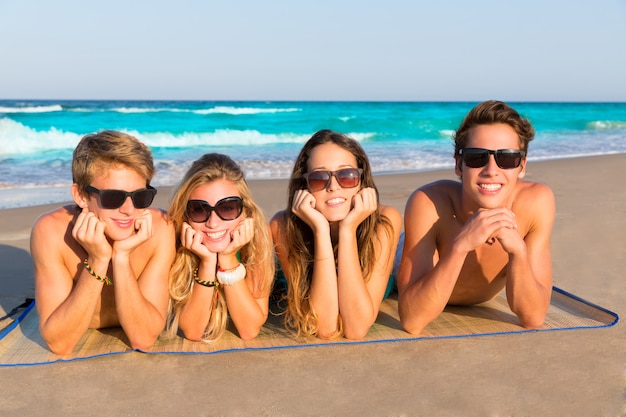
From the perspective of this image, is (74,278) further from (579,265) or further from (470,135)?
(579,265)

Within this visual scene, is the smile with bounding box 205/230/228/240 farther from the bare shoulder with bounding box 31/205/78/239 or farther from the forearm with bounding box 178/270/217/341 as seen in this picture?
the bare shoulder with bounding box 31/205/78/239

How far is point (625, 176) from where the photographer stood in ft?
39.0

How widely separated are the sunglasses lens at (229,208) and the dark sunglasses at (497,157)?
4.89 ft

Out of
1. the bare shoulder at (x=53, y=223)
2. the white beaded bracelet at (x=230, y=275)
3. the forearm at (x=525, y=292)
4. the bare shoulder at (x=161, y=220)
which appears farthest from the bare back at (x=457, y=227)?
the bare shoulder at (x=53, y=223)

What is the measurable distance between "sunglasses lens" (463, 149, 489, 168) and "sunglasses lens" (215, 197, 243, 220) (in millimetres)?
1473

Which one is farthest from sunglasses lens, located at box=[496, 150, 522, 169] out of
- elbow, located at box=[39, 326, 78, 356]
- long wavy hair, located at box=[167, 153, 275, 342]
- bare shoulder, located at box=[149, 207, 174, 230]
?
elbow, located at box=[39, 326, 78, 356]

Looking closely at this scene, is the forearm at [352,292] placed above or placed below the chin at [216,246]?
below

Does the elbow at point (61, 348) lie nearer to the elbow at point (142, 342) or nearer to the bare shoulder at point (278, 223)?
the elbow at point (142, 342)

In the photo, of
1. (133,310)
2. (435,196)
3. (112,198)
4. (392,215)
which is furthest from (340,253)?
(112,198)

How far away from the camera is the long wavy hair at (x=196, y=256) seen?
394 centimetres

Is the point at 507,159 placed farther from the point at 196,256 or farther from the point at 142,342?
the point at 142,342

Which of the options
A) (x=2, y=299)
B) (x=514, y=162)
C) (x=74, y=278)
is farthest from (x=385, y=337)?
(x=2, y=299)

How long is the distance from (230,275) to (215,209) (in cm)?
42

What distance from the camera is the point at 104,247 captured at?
3564mm
